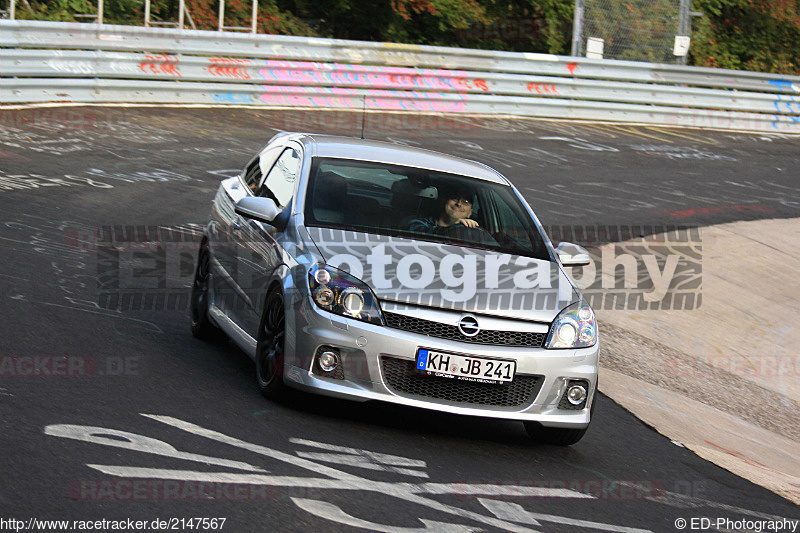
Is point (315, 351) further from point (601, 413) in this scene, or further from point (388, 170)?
point (601, 413)

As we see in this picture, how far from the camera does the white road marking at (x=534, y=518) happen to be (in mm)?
5332

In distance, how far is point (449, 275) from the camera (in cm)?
671

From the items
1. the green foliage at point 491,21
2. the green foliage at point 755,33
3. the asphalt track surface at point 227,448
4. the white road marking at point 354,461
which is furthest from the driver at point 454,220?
the green foliage at point 755,33

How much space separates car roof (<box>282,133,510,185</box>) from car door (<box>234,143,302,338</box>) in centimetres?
15

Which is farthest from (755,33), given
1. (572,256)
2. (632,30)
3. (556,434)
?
(556,434)

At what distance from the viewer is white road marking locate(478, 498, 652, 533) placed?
533cm

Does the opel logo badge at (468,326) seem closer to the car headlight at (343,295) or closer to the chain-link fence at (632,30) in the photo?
the car headlight at (343,295)

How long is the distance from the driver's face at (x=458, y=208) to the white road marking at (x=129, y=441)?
266 centimetres

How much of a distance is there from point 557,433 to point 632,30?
68.4ft

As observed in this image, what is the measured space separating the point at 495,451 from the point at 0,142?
11.4 m

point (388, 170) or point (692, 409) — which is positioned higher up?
point (388, 170)

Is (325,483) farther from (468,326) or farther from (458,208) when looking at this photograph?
(458,208)

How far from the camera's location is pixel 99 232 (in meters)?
11.9

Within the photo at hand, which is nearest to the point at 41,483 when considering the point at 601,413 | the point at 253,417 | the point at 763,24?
the point at 253,417
